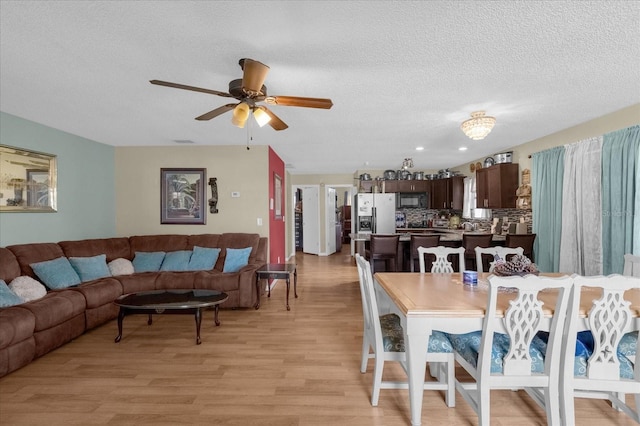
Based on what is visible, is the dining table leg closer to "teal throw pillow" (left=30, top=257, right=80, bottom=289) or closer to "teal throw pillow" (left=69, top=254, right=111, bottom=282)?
"teal throw pillow" (left=30, top=257, right=80, bottom=289)

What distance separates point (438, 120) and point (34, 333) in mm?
4667

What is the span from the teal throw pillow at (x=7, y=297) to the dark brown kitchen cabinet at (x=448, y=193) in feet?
24.9

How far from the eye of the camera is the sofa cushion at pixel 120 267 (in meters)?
4.36

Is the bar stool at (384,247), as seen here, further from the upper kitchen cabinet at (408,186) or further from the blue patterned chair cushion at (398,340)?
the upper kitchen cabinet at (408,186)

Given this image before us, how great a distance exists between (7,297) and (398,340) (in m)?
3.52

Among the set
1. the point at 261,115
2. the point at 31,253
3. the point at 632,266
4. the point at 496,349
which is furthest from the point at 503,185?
the point at 31,253

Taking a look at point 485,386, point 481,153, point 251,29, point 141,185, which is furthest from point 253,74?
point 481,153

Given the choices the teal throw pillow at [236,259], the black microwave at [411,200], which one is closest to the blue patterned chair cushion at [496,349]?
the teal throw pillow at [236,259]

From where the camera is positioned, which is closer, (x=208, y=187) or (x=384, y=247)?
(x=384, y=247)

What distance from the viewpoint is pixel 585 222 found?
3986 mm

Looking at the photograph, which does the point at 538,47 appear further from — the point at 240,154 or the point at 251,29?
the point at 240,154

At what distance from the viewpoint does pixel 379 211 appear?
7.90 metres

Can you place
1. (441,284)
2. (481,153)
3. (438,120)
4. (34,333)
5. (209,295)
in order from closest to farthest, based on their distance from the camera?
(441,284) < (34,333) < (209,295) < (438,120) < (481,153)

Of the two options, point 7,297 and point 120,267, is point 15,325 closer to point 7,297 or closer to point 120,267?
point 7,297
